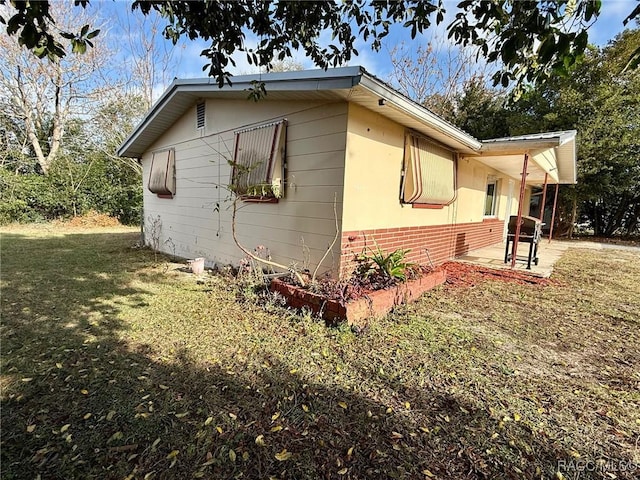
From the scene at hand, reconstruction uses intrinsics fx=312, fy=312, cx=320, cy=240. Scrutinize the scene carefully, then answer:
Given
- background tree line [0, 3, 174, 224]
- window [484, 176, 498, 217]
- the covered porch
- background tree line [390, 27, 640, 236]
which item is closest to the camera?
the covered porch

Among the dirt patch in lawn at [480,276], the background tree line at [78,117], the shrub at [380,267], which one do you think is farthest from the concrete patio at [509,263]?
the background tree line at [78,117]

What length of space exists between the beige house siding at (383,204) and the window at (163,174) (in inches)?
218

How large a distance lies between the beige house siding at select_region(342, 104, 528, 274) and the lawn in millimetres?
1345

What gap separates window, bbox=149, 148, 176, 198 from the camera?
781 cm

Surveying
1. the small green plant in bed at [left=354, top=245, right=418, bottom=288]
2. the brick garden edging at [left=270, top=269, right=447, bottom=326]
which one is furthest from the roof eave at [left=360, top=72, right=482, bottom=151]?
the brick garden edging at [left=270, top=269, right=447, bottom=326]

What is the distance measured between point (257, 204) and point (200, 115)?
9.04ft

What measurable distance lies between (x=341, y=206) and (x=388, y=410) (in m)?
2.56

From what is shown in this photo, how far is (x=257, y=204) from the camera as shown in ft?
18.1

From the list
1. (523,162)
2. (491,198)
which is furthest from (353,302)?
(491,198)

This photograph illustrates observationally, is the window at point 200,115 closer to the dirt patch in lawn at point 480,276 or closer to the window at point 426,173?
the window at point 426,173

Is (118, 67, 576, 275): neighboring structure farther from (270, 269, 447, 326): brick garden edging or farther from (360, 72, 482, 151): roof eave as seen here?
(270, 269, 447, 326): brick garden edging

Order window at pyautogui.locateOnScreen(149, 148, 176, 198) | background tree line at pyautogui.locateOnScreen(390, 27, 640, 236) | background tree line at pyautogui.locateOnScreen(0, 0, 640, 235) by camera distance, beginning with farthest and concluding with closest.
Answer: background tree line at pyautogui.locateOnScreen(0, 0, 640, 235) < background tree line at pyautogui.locateOnScreen(390, 27, 640, 236) < window at pyautogui.locateOnScreen(149, 148, 176, 198)

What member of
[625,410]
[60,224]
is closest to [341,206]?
[625,410]

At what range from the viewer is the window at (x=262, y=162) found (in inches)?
187
